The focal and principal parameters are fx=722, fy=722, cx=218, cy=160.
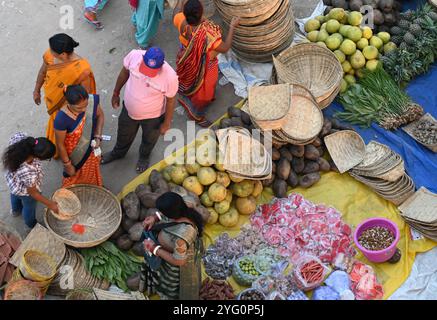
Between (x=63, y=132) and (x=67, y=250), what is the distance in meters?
0.92

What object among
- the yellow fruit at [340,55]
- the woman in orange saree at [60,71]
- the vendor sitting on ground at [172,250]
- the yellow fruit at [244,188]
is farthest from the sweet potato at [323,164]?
the woman in orange saree at [60,71]

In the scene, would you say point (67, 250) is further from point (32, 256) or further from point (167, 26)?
point (167, 26)

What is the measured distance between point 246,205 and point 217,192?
1.01 ft

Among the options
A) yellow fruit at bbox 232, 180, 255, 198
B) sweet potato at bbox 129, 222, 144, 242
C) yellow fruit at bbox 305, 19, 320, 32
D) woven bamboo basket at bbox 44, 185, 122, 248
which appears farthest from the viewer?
yellow fruit at bbox 305, 19, 320, 32

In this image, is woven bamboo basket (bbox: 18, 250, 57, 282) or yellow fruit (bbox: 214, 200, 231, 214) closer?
woven bamboo basket (bbox: 18, 250, 57, 282)

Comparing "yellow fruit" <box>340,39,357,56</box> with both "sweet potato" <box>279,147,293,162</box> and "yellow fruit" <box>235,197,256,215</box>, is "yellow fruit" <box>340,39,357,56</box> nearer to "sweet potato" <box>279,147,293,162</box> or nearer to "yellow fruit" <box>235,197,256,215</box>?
"sweet potato" <box>279,147,293,162</box>

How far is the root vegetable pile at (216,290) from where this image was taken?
5.58 metres

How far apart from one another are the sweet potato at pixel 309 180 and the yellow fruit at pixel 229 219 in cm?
68

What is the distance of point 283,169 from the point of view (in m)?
6.27

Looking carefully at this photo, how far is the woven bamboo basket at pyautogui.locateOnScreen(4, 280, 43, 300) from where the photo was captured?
5.14m

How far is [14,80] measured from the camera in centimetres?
715

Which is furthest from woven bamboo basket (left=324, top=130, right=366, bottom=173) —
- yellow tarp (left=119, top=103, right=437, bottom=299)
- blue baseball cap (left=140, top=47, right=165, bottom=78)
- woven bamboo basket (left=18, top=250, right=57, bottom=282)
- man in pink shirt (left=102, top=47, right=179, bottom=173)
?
woven bamboo basket (left=18, top=250, right=57, bottom=282)

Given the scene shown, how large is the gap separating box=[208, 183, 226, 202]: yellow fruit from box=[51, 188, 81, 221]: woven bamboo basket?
1087 millimetres

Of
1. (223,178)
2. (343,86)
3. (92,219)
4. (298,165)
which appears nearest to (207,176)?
(223,178)
